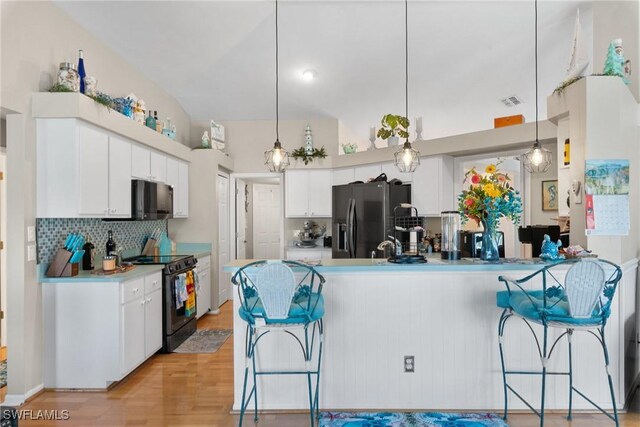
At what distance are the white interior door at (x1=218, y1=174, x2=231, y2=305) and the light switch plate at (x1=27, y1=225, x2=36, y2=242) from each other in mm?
2780

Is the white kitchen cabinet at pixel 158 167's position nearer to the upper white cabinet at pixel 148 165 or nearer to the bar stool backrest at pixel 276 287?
the upper white cabinet at pixel 148 165

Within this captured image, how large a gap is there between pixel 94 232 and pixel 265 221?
14.3 feet

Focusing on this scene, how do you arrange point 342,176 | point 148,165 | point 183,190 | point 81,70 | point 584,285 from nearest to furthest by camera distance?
point 584,285 < point 81,70 < point 148,165 < point 183,190 < point 342,176

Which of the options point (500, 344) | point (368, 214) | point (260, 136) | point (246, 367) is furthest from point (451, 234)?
point (260, 136)

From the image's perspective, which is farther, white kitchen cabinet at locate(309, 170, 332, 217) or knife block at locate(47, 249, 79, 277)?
white kitchen cabinet at locate(309, 170, 332, 217)

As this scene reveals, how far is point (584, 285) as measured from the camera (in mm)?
2068

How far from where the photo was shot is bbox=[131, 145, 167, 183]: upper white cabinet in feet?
12.6

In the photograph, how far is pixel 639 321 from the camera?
9.61 ft

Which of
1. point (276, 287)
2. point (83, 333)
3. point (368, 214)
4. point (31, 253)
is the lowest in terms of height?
point (83, 333)

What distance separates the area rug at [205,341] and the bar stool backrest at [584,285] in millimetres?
3185

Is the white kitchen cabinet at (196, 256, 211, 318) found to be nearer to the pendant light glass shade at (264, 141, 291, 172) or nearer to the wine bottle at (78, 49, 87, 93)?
the pendant light glass shade at (264, 141, 291, 172)

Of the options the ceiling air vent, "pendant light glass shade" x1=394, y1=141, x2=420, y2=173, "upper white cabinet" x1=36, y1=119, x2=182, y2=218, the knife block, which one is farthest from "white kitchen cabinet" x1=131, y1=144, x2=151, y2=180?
the ceiling air vent

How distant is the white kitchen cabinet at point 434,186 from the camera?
4688 mm

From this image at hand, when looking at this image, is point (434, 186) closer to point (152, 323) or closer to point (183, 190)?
point (183, 190)
